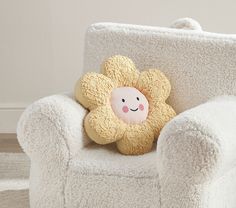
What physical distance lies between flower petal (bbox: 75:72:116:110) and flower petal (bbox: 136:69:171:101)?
0.44 feet

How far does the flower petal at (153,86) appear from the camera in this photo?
216 cm

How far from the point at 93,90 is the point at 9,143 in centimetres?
145

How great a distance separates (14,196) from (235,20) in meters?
1.62

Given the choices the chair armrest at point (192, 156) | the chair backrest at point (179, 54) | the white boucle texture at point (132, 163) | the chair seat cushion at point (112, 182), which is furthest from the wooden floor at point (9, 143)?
the chair armrest at point (192, 156)

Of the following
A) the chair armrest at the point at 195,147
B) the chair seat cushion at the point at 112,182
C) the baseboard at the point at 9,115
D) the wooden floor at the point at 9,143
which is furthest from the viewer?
the baseboard at the point at 9,115

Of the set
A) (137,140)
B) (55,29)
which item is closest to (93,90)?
(137,140)

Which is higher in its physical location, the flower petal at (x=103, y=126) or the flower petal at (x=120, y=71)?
the flower petal at (x=120, y=71)

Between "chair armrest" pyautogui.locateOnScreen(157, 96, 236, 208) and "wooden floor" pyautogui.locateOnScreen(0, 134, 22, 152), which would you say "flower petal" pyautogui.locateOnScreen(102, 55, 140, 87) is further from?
"wooden floor" pyautogui.locateOnScreen(0, 134, 22, 152)

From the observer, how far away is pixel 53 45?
11.2ft

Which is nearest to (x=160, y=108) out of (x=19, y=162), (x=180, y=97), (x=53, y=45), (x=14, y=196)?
(x=180, y=97)

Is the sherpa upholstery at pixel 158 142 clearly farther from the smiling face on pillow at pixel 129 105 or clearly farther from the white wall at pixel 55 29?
the white wall at pixel 55 29

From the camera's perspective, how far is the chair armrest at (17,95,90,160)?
1941mm

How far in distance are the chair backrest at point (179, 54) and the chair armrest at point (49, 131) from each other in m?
0.44

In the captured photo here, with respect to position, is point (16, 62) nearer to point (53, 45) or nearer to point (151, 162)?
point (53, 45)
